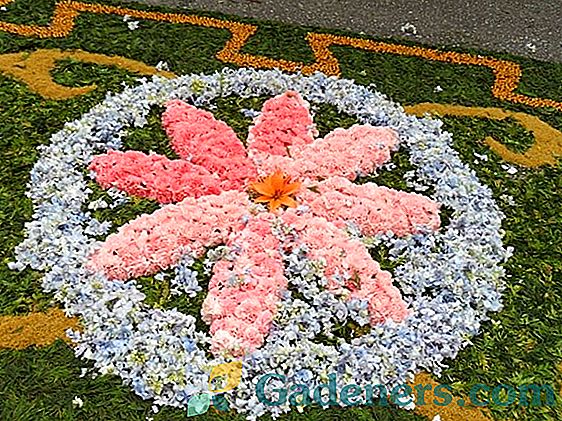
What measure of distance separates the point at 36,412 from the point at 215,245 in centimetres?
75

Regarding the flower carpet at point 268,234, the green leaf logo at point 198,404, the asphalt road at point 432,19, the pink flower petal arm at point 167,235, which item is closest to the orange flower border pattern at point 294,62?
the flower carpet at point 268,234

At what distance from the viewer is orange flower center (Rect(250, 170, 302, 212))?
2.75 metres

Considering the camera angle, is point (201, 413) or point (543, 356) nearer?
point (201, 413)

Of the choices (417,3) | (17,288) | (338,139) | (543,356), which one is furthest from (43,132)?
(417,3)

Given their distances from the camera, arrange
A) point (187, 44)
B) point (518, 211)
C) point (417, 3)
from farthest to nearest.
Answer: point (417, 3) < point (187, 44) < point (518, 211)

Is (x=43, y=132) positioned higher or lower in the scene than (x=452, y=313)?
lower

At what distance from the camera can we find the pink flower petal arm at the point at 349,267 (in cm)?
243

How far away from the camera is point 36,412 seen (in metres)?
2.14

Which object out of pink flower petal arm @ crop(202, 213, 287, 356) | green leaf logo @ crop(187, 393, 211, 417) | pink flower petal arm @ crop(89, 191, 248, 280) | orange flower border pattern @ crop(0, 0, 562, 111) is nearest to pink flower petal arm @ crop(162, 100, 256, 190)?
pink flower petal arm @ crop(89, 191, 248, 280)

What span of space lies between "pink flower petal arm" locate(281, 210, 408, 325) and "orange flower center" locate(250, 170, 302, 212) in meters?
0.06

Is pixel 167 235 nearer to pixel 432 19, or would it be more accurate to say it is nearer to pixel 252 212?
pixel 252 212

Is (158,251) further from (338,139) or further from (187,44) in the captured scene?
(187,44)

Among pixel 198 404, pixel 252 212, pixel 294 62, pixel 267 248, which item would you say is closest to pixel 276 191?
pixel 252 212

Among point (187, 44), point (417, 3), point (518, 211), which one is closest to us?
point (518, 211)
